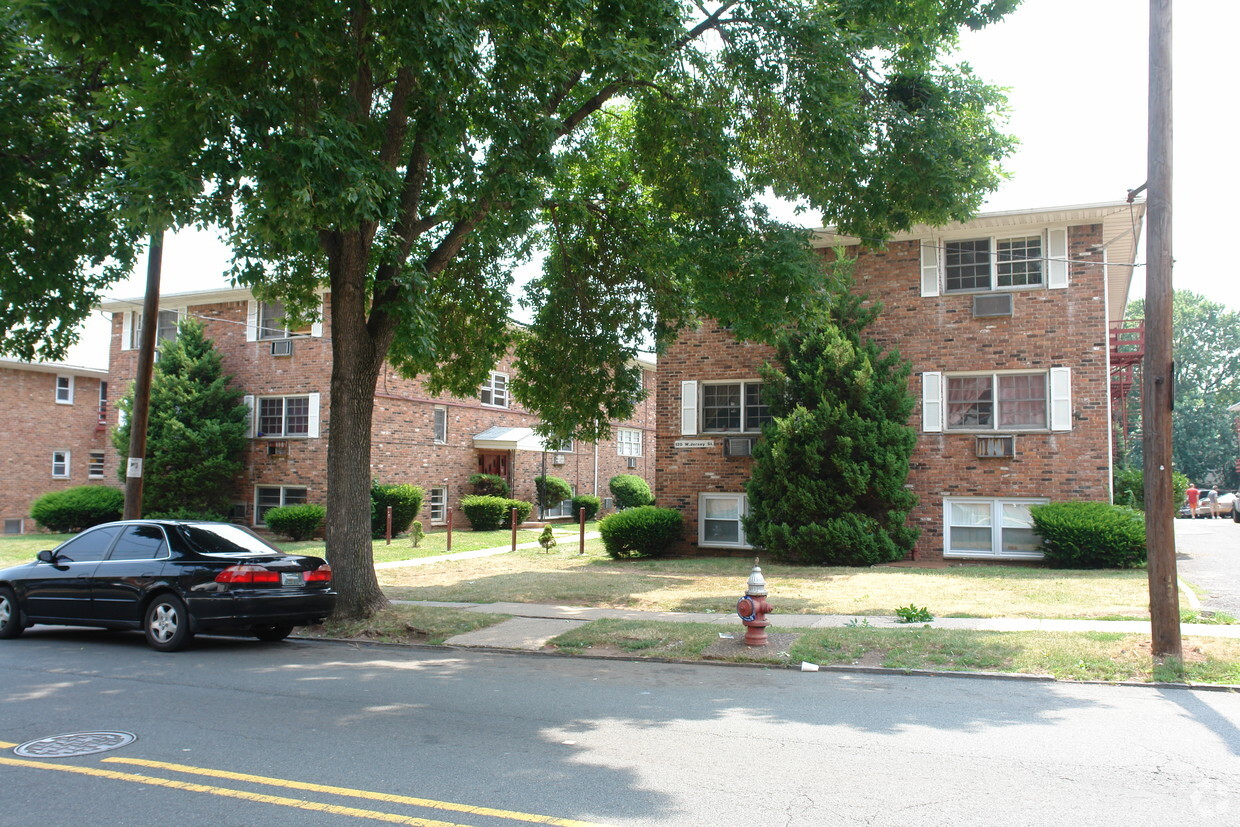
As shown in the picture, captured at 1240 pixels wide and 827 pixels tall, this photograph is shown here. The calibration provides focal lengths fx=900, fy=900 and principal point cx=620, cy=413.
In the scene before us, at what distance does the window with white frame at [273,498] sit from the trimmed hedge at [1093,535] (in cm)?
1957

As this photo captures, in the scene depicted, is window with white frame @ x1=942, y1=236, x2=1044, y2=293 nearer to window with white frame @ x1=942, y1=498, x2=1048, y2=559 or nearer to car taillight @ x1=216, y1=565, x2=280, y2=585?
window with white frame @ x1=942, y1=498, x2=1048, y2=559

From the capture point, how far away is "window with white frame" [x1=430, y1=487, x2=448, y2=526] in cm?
2895

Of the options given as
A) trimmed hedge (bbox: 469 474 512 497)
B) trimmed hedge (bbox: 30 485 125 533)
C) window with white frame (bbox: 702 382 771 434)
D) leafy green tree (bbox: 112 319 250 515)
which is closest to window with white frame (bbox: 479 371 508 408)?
trimmed hedge (bbox: 469 474 512 497)

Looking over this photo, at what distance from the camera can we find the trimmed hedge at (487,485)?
30203 mm

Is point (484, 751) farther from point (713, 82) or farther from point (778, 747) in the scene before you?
point (713, 82)

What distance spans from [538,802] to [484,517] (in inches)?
975

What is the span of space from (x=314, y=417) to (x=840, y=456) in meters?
15.5

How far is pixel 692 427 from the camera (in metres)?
21.0

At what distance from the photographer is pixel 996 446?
1855 cm

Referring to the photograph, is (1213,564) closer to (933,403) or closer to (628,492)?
(933,403)

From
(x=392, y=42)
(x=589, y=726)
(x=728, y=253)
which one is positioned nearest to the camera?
(x=589, y=726)

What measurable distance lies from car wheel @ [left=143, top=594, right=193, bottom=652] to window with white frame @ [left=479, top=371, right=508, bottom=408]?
21595mm

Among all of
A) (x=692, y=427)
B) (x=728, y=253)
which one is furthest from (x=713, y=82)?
(x=692, y=427)

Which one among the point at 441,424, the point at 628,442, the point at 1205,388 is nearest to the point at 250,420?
the point at 441,424
